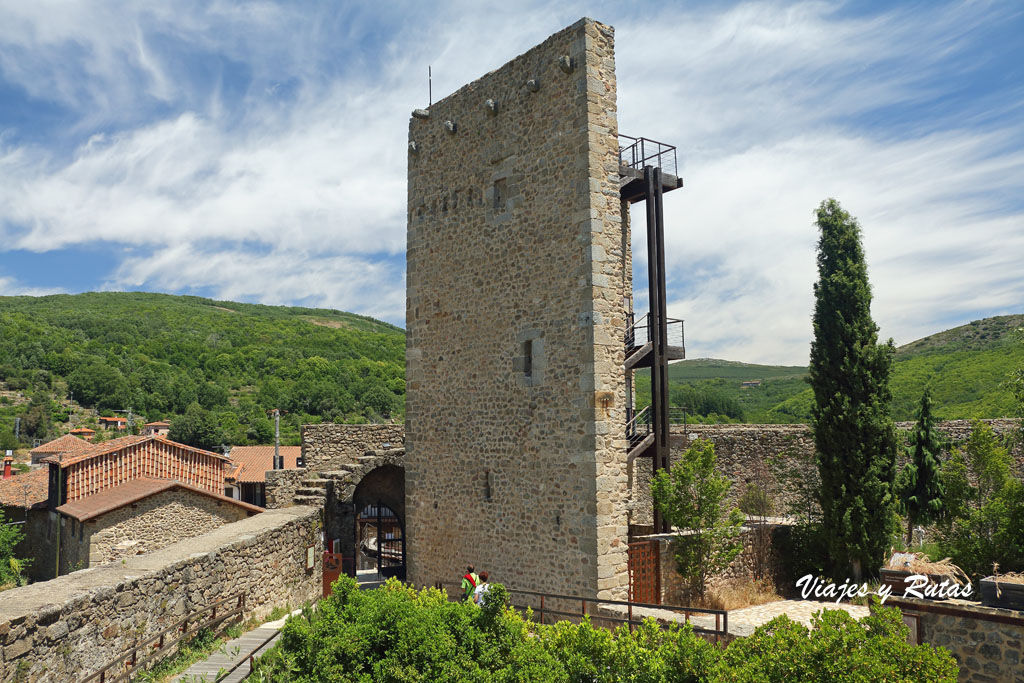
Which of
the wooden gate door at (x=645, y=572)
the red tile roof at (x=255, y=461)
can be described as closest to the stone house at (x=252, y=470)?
the red tile roof at (x=255, y=461)

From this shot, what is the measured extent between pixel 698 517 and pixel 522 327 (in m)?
4.64

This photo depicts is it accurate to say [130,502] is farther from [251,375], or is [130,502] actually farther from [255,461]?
[251,375]

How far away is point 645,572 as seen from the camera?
1294 cm

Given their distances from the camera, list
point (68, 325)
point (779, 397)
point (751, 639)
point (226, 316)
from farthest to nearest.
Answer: point (226, 316), point (68, 325), point (779, 397), point (751, 639)

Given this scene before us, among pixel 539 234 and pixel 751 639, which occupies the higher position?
pixel 539 234

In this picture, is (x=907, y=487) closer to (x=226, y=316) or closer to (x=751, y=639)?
(x=751, y=639)

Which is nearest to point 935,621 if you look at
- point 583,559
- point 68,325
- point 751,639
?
point 751,639

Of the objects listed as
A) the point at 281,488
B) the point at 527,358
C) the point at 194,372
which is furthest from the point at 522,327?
the point at 194,372

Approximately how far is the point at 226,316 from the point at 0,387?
37525 millimetres

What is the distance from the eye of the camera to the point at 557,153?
41.3 feet

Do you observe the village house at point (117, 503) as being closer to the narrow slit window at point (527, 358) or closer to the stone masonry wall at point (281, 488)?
the stone masonry wall at point (281, 488)

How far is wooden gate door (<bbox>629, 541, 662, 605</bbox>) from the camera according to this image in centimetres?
1269

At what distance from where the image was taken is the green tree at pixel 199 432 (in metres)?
58.5

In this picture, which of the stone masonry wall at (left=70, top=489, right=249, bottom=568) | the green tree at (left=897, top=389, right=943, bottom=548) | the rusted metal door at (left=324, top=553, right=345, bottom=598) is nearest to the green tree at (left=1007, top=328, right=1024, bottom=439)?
the green tree at (left=897, top=389, right=943, bottom=548)
